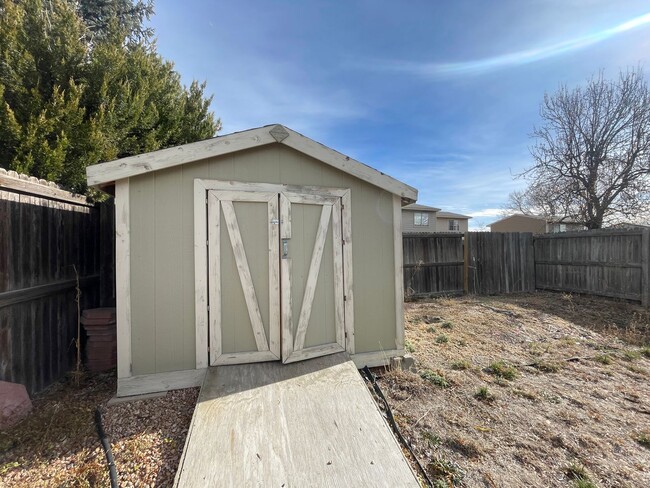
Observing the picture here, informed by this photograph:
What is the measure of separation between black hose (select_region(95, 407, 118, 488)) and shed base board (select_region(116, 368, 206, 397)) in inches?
10.1

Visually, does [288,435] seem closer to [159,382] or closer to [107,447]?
[107,447]

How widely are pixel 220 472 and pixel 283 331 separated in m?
1.43

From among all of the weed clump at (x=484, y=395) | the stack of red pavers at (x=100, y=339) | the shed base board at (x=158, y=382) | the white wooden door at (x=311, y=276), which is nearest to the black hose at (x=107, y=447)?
the shed base board at (x=158, y=382)

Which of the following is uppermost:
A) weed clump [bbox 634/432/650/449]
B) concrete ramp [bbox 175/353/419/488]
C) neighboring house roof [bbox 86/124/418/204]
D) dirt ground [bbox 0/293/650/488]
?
neighboring house roof [bbox 86/124/418/204]

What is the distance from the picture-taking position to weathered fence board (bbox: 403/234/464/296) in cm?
764

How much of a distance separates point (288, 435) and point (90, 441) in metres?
1.56

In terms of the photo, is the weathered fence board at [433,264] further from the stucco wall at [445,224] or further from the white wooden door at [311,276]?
the stucco wall at [445,224]

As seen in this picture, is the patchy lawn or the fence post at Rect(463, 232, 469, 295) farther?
the fence post at Rect(463, 232, 469, 295)

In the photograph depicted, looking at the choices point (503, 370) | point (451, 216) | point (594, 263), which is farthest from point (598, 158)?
point (451, 216)

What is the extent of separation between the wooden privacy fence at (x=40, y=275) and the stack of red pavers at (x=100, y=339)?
9.2 inches

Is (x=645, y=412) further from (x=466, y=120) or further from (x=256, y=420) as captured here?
(x=466, y=120)

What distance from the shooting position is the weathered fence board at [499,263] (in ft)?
26.5

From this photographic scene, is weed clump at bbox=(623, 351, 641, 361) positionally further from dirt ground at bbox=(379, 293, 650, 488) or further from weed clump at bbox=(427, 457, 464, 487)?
weed clump at bbox=(427, 457, 464, 487)

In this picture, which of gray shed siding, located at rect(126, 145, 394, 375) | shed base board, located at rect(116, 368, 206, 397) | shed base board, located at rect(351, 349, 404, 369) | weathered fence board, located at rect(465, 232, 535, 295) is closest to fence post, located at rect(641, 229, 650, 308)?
weathered fence board, located at rect(465, 232, 535, 295)
